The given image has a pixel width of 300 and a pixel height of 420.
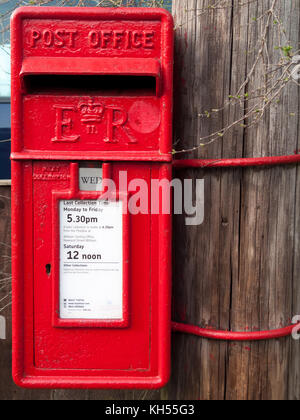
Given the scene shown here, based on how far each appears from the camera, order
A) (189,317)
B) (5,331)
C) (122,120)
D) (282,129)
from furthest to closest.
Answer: (5,331) → (189,317) → (282,129) → (122,120)

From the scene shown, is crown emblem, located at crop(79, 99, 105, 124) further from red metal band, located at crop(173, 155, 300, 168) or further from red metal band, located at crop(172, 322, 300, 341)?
red metal band, located at crop(172, 322, 300, 341)

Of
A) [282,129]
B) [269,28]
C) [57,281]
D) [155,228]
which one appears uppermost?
[269,28]

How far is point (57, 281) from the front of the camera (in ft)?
5.39

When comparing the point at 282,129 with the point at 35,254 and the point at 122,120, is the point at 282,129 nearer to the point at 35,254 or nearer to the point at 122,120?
the point at 122,120

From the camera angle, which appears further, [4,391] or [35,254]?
[4,391]

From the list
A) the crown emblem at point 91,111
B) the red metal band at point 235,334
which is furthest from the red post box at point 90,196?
the red metal band at point 235,334

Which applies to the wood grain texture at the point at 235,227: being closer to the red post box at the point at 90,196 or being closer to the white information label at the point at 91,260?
the red post box at the point at 90,196

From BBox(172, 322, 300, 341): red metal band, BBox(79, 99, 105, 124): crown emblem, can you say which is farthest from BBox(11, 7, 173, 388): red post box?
BBox(172, 322, 300, 341): red metal band

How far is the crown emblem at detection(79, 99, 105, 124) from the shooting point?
160cm

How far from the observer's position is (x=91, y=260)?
5.43ft

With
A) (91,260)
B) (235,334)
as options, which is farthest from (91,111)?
(235,334)

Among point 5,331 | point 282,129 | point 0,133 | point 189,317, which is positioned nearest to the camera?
point 282,129
